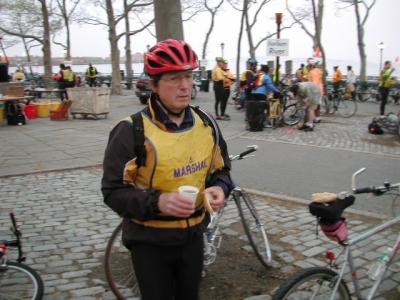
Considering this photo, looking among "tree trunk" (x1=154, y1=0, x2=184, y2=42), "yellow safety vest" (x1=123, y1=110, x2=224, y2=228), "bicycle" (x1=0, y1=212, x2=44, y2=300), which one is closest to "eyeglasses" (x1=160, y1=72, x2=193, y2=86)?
"yellow safety vest" (x1=123, y1=110, x2=224, y2=228)

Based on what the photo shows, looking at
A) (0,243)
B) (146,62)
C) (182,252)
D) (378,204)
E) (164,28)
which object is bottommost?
Result: (378,204)

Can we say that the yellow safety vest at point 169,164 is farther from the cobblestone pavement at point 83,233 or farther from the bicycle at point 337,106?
the bicycle at point 337,106

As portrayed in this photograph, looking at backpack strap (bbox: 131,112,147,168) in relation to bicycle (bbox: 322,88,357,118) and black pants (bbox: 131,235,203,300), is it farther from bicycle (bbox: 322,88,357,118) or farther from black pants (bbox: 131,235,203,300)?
bicycle (bbox: 322,88,357,118)

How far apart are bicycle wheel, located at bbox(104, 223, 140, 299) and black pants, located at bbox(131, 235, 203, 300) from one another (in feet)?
4.48

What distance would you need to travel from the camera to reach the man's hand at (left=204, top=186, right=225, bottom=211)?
2.09 m

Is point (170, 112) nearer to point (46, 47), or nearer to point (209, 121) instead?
point (209, 121)

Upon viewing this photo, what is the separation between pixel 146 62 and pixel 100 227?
3.39 meters

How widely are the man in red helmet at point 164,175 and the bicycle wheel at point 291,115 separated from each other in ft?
36.9

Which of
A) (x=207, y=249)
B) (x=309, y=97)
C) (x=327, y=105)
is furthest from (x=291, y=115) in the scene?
(x=207, y=249)

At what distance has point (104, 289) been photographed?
373 cm

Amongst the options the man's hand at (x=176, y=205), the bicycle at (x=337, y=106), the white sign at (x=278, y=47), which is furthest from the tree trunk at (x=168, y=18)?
the bicycle at (x=337, y=106)

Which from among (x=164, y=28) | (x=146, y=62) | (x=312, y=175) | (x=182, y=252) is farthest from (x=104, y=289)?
(x=312, y=175)

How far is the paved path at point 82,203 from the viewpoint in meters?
4.14

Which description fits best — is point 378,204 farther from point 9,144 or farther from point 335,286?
point 9,144
